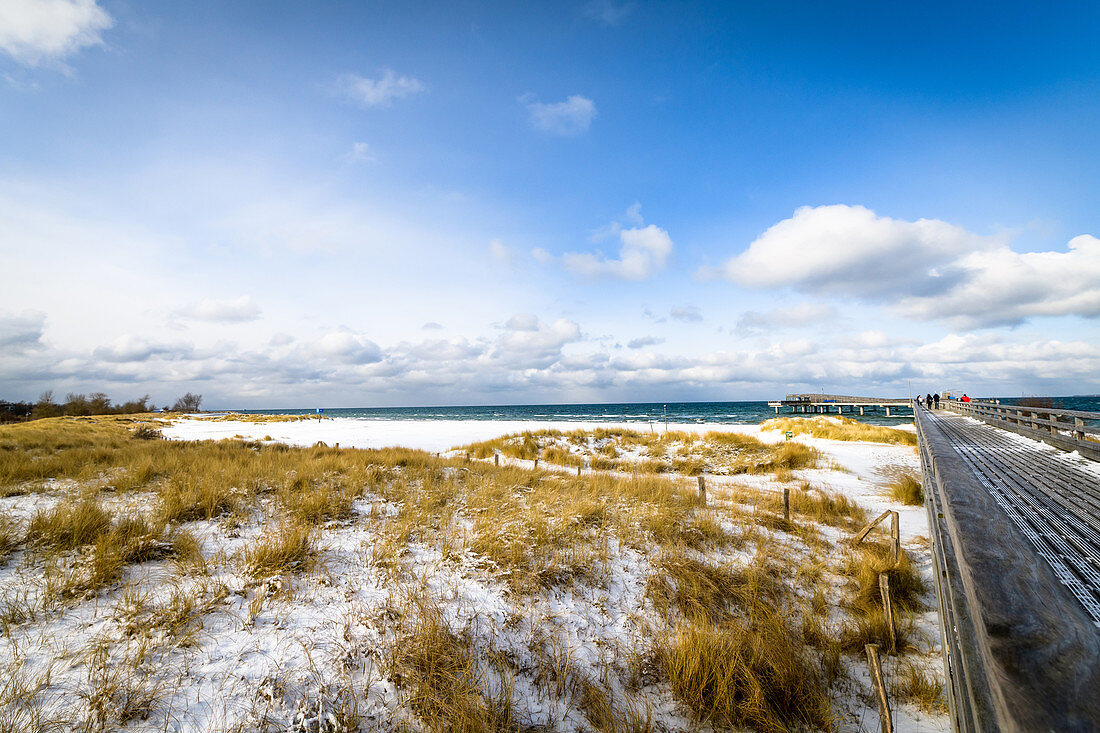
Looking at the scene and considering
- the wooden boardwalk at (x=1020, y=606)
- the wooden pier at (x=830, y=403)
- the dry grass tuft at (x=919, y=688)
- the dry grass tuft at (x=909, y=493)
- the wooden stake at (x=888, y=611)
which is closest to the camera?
the wooden boardwalk at (x=1020, y=606)

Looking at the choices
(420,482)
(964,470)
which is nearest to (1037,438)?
(964,470)

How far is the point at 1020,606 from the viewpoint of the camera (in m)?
2.04

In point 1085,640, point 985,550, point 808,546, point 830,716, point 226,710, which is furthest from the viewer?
point 808,546

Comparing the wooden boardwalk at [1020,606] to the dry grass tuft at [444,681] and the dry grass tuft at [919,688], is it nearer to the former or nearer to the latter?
the dry grass tuft at [919,688]

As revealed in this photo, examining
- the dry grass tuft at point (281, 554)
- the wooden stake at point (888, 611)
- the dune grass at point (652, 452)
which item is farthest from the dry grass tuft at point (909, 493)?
the dry grass tuft at point (281, 554)

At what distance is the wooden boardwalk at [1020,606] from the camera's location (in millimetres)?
1414

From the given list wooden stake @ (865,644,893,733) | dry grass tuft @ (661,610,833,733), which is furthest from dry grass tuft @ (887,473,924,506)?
wooden stake @ (865,644,893,733)

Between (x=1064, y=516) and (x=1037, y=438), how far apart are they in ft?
34.6

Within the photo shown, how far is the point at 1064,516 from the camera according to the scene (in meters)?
4.02

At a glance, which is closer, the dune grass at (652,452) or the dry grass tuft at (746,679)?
the dry grass tuft at (746,679)

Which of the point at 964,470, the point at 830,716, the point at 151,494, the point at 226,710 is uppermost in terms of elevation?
the point at 964,470

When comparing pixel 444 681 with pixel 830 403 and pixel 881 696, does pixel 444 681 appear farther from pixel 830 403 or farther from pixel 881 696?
pixel 830 403

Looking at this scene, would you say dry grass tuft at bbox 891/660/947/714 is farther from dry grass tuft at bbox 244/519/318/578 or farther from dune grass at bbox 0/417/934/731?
dry grass tuft at bbox 244/519/318/578

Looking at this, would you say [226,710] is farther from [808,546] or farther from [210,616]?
[808,546]
